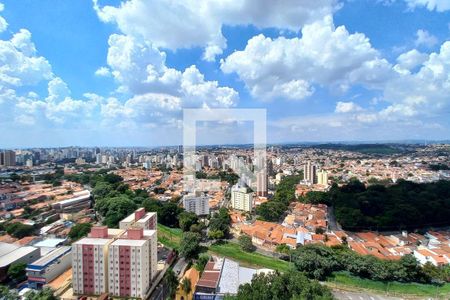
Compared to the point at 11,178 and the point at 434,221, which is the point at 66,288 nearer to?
the point at 434,221

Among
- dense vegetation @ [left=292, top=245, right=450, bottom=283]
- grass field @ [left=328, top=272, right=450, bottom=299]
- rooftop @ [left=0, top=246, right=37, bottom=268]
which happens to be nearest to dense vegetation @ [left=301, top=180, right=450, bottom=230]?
dense vegetation @ [left=292, top=245, right=450, bottom=283]

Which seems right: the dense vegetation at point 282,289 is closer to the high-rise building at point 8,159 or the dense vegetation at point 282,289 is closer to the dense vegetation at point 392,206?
→ the dense vegetation at point 392,206

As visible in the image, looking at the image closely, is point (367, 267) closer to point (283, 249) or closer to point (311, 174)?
point (283, 249)

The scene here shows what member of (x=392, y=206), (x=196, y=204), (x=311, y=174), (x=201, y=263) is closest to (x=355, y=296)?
(x=201, y=263)

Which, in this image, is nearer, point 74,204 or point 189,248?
point 189,248

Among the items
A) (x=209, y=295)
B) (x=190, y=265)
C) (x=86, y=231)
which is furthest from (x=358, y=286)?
(x=86, y=231)

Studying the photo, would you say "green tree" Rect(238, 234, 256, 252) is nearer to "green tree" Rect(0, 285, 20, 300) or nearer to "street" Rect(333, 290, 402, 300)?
"street" Rect(333, 290, 402, 300)
